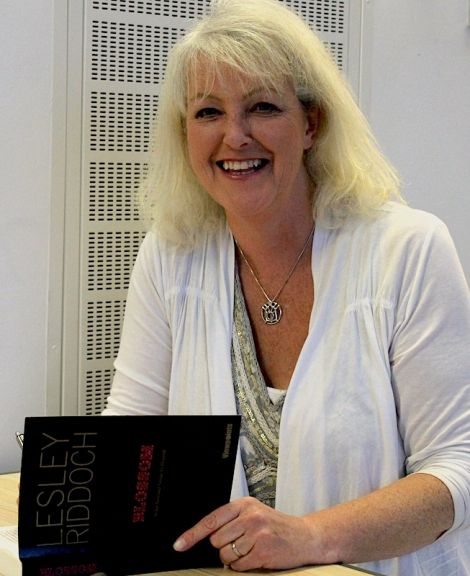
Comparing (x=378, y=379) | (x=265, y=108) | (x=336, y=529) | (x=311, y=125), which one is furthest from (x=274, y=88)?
(x=336, y=529)

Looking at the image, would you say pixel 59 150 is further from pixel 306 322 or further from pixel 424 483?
pixel 424 483

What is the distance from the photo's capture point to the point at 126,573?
1.56m

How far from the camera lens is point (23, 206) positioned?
91.4 inches

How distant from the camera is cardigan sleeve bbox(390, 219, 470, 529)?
1.82 m

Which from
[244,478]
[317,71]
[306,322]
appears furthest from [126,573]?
[317,71]

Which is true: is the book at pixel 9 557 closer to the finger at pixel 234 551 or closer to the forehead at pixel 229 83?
the finger at pixel 234 551

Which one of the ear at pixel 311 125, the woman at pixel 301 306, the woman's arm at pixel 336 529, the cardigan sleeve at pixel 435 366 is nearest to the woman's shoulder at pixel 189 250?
the woman at pixel 301 306

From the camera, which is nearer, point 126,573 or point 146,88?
point 126,573

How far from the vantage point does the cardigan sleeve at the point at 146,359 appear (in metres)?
2.14

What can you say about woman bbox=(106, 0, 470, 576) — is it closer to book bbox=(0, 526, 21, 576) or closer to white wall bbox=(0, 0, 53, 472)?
white wall bbox=(0, 0, 53, 472)

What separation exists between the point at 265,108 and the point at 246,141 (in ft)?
0.26

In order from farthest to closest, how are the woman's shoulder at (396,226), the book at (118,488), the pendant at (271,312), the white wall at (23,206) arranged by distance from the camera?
the white wall at (23,206) < the pendant at (271,312) < the woman's shoulder at (396,226) < the book at (118,488)

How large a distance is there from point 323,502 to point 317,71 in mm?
806

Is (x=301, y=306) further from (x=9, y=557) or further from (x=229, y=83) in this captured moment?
(x=9, y=557)
